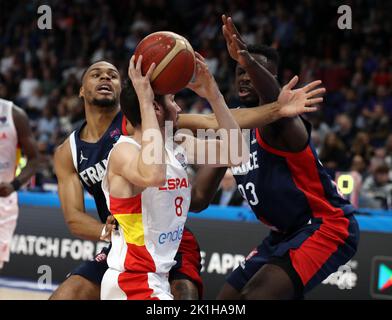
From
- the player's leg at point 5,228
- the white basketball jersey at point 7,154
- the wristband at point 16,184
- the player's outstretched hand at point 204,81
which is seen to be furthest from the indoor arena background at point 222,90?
the player's outstretched hand at point 204,81

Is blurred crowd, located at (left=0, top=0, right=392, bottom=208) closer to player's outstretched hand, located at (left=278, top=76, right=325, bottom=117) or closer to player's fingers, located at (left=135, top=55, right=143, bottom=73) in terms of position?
player's outstretched hand, located at (left=278, top=76, right=325, bottom=117)

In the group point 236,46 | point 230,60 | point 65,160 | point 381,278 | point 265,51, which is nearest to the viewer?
point 236,46

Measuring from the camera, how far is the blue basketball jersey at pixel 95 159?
16.7 ft

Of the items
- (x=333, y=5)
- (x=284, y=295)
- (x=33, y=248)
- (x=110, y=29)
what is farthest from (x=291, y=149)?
(x=110, y=29)

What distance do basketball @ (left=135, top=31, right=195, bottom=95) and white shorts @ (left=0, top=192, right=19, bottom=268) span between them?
3.46 meters

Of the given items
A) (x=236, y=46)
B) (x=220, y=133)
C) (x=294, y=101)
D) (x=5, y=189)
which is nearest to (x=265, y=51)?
(x=236, y=46)

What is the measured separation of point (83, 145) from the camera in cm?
521

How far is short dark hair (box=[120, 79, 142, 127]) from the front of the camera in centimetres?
395

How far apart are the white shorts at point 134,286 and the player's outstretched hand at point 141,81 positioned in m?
0.88

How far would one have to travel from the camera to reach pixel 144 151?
3.73 metres

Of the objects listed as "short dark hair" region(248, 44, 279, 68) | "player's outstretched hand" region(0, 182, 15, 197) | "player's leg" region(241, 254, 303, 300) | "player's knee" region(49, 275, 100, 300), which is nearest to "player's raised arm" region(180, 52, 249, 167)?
"player's leg" region(241, 254, 303, 300)

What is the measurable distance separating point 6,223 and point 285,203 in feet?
10.6

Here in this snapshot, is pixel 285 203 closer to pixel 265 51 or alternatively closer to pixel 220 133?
pixel 220 133
